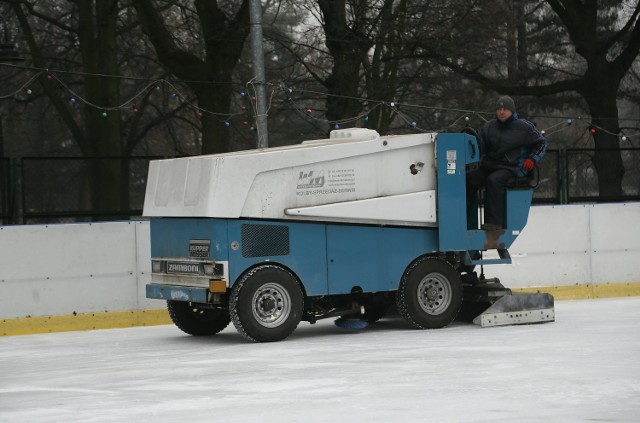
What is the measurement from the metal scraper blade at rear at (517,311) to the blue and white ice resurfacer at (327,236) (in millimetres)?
13

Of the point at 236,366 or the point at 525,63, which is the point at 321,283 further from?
the point at 525,63

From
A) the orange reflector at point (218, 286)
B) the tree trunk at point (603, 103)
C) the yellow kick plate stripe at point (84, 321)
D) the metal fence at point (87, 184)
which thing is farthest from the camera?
the tree trunk at point (603, 103)

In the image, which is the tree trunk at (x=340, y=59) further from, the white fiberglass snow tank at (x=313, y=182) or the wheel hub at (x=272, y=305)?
the wheel hub at (x=272, y=305)

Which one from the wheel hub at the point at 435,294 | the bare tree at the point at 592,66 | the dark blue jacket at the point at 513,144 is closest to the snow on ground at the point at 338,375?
the wheel hub at the point at 435,294

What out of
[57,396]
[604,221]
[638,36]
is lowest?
[57,396]

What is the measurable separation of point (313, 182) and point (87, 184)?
Result: 8509 millimetres

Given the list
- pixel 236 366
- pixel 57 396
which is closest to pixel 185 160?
pixel 236 366

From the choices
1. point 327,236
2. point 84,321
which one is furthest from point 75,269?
point 327,236

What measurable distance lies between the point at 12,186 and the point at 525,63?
71.3 feet

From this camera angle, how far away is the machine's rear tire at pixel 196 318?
546 inches

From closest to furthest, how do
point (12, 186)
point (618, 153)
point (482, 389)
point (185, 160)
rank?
point (482, 389)
point (185, 160)
point (12, 186)
point (618, 153)

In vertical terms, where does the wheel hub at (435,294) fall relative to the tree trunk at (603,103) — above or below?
below

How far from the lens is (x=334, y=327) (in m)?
14.6

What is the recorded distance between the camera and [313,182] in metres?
12.9
